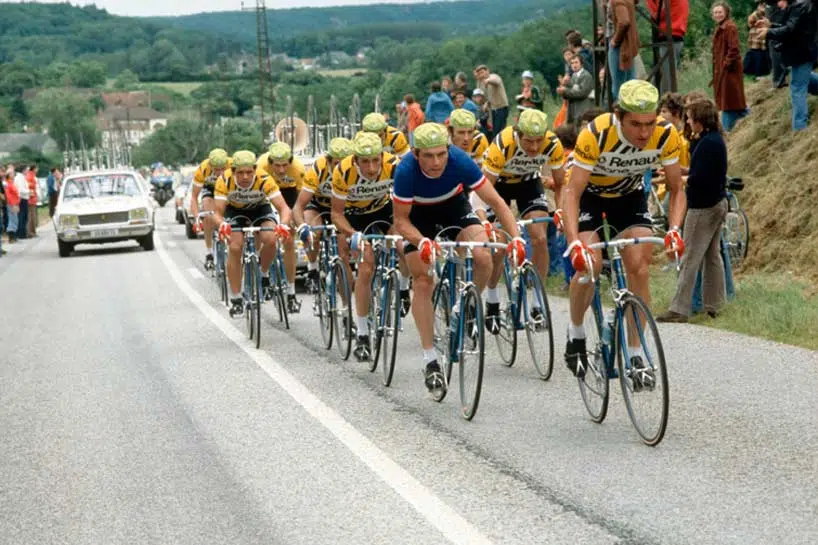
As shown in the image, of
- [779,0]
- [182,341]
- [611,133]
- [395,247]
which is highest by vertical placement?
[779,0]

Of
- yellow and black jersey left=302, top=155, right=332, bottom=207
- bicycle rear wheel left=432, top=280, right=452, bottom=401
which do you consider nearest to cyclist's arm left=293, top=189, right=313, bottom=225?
yellow and black jersey left=302, top=155, right=332, bottom=207

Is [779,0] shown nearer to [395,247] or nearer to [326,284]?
[326,284]

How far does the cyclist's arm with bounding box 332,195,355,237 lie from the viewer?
11938mm

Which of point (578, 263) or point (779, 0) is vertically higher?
point (779, 0)

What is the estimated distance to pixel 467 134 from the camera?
13.2 meters

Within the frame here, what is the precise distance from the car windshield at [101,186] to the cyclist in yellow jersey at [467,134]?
20.2m

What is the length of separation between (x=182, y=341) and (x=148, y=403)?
163 inches

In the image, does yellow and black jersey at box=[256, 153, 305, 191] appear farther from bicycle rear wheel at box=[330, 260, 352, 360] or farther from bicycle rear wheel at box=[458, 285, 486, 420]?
bicycle rear wheel at box=[458, 285, 486, 420]

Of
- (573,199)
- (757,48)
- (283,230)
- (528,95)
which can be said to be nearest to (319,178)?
(283,230)

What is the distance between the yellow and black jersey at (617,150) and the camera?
865cm

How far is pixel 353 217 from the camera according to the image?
12.7m

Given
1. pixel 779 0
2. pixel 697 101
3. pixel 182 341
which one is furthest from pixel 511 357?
pixel 779 0

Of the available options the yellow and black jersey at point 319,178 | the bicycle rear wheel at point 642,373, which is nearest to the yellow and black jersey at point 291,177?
Answer: the yellow and black jersey at point 319,178

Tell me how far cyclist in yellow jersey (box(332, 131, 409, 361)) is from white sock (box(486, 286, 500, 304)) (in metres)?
1.02
